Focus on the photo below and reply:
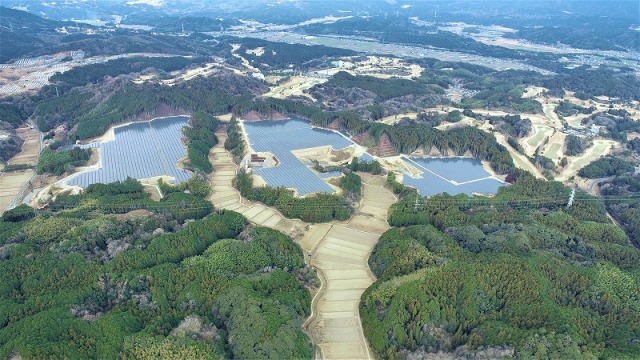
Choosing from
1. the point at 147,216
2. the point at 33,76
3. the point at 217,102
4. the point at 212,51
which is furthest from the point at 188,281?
the point at 212,51

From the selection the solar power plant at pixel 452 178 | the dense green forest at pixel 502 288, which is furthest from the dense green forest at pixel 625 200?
the solar power plant at pixel 452 178

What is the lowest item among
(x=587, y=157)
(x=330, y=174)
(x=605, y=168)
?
(x=587, y=157)

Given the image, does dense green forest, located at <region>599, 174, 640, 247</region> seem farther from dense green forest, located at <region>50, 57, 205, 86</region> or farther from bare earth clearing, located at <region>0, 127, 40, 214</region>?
dense green forest, located at <region>50, 57, 205, 86</region>

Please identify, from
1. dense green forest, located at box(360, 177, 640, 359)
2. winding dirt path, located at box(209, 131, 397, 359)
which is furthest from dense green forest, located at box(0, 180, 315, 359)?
dense green forest, located at box(360, 177, 640, 359)

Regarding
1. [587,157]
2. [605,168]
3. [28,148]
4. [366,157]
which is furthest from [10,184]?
[587,157]

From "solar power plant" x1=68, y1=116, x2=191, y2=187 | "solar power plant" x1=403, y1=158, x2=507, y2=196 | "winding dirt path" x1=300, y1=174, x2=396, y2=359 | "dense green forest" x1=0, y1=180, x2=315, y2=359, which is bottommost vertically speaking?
"solar power plant" x1=403, y1=158, x2=507, y2=196

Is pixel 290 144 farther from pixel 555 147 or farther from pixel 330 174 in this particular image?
pixel 555 147
